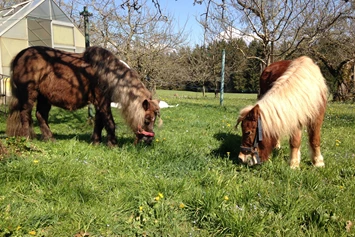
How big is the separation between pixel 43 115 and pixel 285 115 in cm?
461

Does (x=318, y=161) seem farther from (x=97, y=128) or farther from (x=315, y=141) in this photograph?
(x=97, y=128)

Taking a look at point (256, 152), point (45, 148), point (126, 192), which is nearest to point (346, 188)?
point (256, 152)

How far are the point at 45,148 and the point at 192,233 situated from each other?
3.01 metres

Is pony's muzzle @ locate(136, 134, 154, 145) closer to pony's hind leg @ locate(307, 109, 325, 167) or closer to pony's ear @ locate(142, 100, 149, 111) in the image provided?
pony's ear @ locate(142, 100, 149, 111)

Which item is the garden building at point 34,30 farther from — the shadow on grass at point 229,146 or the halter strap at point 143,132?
the shadow on grass at point 229,146

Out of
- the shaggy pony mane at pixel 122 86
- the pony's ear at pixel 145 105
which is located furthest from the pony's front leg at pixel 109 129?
the pony's ear at pixel 145 105

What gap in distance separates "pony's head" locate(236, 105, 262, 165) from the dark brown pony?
5.93 ft

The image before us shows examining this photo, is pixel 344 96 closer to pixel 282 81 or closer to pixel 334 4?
pixel 334 4

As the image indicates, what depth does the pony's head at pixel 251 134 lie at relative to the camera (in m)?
3.68

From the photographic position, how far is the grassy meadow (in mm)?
2492

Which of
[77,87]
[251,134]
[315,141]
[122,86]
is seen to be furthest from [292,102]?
[77,87]

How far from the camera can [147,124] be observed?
16.3 feet

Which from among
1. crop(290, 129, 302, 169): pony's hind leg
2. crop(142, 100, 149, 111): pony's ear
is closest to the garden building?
crop(142, 100, 149, 111): pony's ear

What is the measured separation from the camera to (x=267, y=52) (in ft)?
33.2
